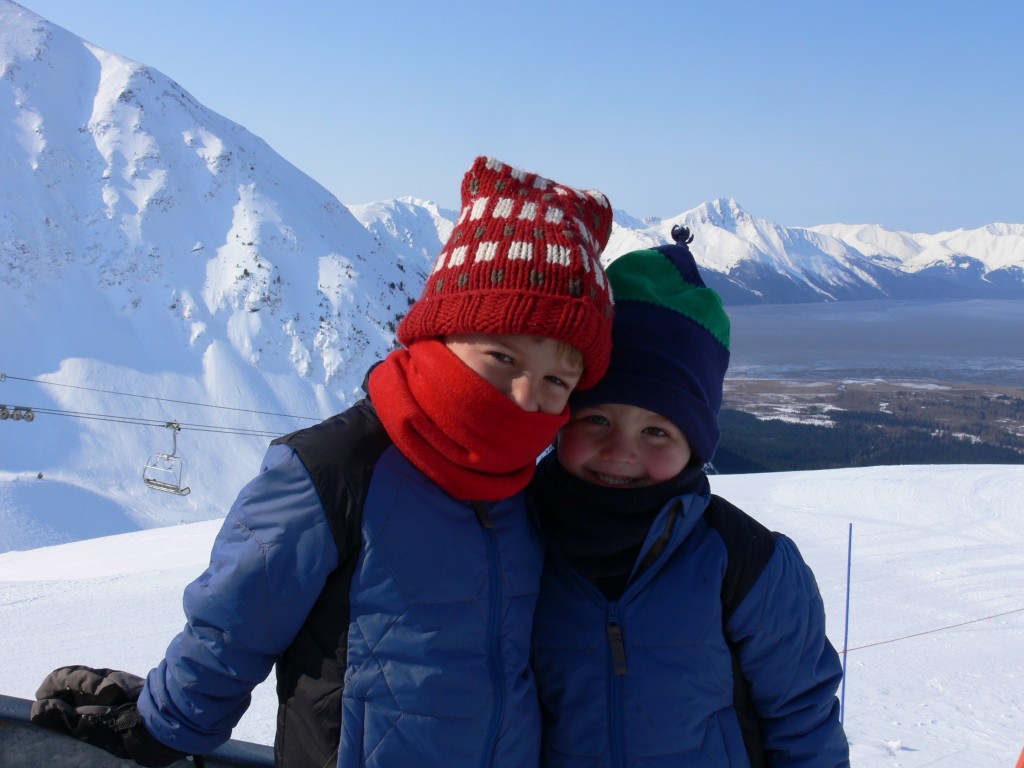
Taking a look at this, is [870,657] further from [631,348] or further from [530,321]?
[530,321]

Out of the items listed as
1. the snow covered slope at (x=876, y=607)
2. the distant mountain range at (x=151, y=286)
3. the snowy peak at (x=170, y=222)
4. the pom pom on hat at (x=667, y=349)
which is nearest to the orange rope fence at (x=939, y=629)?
the snow covered slope at (x=876, y=607)

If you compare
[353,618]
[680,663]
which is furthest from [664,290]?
[353,618]

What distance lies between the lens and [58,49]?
177 feet

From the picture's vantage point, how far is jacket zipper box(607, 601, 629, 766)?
1374 mm

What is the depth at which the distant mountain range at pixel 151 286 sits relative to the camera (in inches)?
1139

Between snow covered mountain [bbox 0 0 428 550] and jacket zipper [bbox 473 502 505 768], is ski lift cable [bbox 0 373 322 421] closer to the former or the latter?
snow covered mountain [bbox 0 0 428 550]

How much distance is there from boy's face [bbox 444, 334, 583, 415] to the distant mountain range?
21168mm

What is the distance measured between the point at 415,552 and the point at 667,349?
66 cm

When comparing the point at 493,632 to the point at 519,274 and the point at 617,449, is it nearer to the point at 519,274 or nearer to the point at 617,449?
the point at 617,449

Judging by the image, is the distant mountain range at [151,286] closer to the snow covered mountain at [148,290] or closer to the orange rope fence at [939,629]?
the snow covered mountain at [148,290]

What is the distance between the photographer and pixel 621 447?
1507 millimetres

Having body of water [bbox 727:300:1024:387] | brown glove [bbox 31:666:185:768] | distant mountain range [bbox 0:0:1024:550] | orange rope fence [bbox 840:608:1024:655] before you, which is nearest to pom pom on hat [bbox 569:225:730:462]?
brown glove [bbox 31:666:185:768]

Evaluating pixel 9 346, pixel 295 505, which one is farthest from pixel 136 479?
pixel 295 505

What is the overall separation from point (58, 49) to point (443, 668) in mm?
66820
